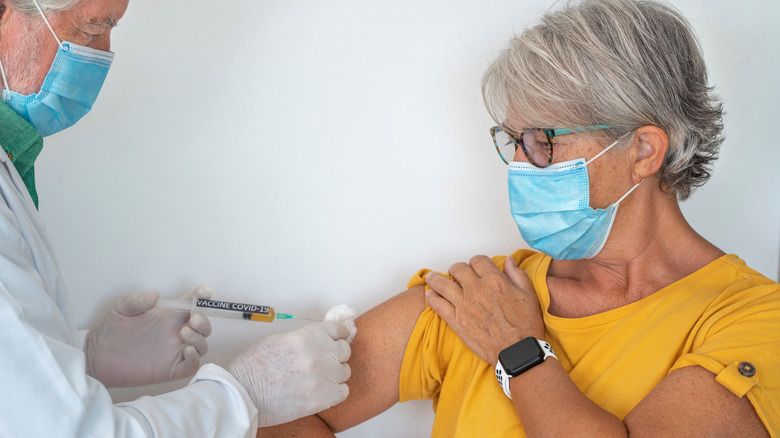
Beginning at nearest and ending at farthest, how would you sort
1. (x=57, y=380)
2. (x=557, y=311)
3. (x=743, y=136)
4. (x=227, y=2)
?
(x=57, y=380) → (x=557, y=311) → (x=227, y=2) → (x=743, y=136)

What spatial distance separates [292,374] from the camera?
1491 mm

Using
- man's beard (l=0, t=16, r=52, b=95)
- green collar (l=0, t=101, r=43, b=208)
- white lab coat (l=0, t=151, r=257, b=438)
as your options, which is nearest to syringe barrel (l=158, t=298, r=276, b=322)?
white lab coat (l=0, t=151, r=257, b=438)

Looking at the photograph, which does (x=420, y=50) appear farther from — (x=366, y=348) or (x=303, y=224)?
(x=366, y=348)

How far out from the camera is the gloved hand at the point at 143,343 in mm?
1805

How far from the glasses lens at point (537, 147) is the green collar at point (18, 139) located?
1178mm

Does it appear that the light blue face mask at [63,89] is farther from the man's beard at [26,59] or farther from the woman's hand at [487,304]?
the woman's hand at [487,304]

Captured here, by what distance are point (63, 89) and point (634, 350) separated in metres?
1.47

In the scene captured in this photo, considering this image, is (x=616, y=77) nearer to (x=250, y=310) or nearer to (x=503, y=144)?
(x=503, y=144)

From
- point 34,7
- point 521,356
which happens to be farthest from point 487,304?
point 34,7

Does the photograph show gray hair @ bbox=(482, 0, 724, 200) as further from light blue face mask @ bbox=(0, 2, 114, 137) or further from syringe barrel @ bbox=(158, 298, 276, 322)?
light blue face mask @ bbox=(0, 2, 114, 137)

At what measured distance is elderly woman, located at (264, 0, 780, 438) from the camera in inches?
56.6

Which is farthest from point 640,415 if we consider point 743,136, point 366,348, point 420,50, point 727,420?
point 743,136

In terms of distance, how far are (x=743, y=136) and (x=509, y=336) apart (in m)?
1.37

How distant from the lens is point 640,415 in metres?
1.29
